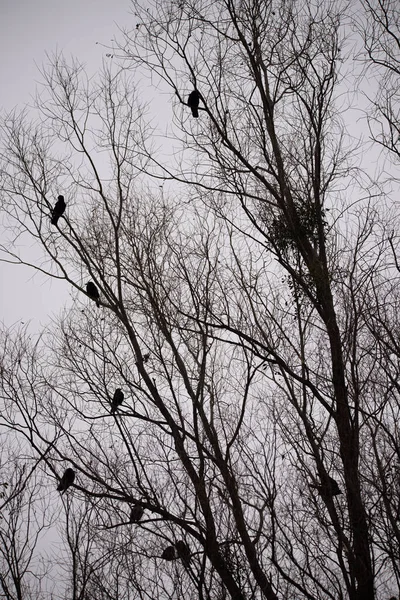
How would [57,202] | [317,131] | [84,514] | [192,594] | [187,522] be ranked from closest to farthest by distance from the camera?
[187,522]
[317,131]
[57,202]
[192,594]
[84,514]

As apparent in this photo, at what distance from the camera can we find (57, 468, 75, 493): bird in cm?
533

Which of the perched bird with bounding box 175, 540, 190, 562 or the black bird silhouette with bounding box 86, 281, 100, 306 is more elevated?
the black bird silhouette with bounding box 86, 281, 100, 306

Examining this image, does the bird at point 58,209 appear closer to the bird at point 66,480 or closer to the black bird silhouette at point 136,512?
the bird at point 66,480

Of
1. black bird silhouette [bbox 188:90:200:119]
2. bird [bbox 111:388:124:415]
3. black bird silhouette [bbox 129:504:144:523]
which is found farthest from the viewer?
bird [bbox 111:388:124:415]

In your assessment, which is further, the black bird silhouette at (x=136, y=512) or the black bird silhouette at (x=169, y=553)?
the black bird silhouette at (x=136, y=512)

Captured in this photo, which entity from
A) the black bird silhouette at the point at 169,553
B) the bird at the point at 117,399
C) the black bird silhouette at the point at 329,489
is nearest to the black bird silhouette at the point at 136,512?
the black bird silhouette at the point at 169,553

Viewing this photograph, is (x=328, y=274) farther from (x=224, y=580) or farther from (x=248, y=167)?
(x=224, y=580)

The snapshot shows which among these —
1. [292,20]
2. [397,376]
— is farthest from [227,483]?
[292,20]

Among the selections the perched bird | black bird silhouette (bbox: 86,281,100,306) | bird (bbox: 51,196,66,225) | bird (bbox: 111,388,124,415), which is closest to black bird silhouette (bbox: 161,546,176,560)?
the perched bird

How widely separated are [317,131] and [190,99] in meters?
1.29

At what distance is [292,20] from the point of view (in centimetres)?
535

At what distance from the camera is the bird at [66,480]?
5.33m

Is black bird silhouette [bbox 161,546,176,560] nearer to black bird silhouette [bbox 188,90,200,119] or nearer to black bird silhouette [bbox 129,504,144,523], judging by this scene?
black bird silhouette [bbox 129,504,144,523]

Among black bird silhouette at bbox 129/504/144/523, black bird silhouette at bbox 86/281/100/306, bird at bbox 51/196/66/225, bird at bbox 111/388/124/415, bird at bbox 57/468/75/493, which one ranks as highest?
bird at bbox 51/196/66/225
